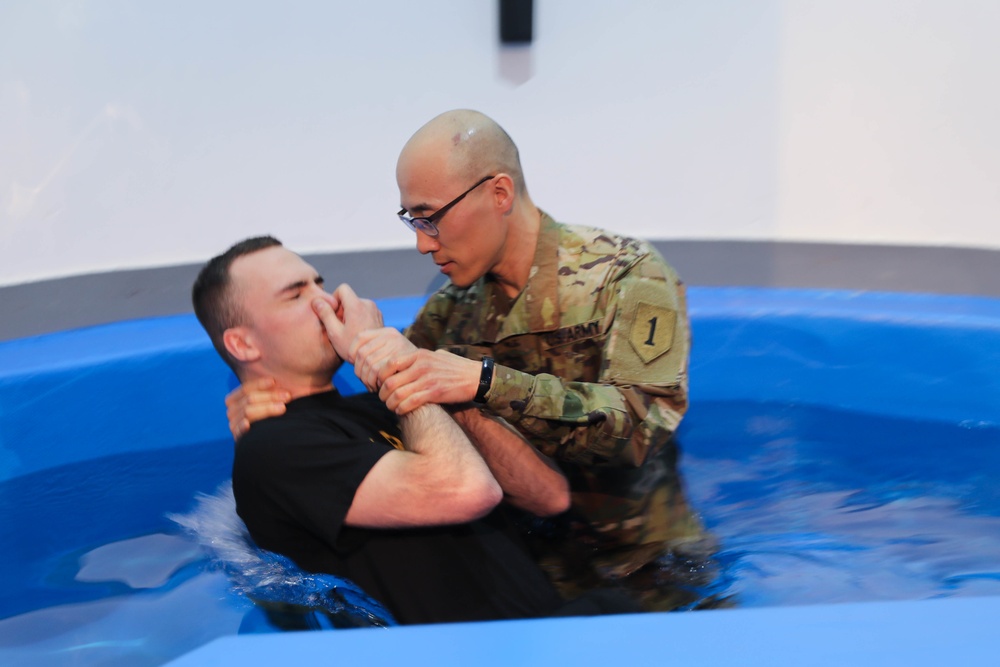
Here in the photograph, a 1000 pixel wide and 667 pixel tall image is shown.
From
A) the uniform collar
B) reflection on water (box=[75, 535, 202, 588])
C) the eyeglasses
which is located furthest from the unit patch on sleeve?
reflection on water (box=[75, 535, 202, 588])

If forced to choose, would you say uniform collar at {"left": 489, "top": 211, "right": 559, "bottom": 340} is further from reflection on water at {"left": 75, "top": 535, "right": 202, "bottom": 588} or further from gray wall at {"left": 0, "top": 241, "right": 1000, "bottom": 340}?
gray wall at {"left": 0, "top": 241, "right": 1000, "bottom": 340}

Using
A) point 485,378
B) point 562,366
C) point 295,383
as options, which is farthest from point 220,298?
point 562,366

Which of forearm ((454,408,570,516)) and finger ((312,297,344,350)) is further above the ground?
finger ((312,297,344,350))

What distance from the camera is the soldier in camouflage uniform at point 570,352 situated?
2.15 metres

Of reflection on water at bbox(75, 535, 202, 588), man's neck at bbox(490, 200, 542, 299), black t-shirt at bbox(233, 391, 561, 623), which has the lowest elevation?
reflection on water at bbox(75, 535, 202, 588)

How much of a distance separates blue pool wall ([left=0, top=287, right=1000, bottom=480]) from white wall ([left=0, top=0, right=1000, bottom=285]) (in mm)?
1000

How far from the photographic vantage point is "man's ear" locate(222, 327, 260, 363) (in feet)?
6.89

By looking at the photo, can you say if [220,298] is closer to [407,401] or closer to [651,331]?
[407,401]

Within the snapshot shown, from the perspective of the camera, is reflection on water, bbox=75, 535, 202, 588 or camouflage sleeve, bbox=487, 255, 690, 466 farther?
reflection on water, bbox=75, 535, 202, 588

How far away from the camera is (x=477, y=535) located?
200 cm

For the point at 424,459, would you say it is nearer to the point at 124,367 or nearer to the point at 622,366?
the point at 622,366

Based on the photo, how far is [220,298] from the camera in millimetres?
2127

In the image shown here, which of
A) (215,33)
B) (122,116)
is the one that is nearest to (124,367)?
(122,116)

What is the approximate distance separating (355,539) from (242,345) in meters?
0.52
